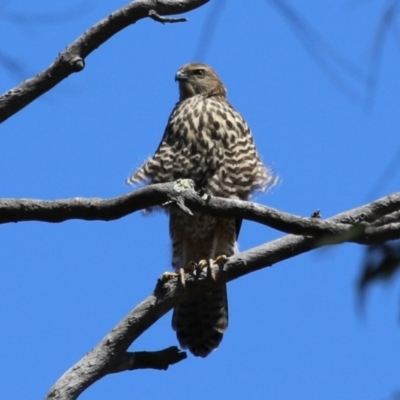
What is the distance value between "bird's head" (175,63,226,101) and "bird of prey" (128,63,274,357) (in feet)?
1.17

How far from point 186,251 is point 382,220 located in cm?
351

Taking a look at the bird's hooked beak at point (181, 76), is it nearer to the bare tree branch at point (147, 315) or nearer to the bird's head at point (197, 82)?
the bird's head at point (197, 82)

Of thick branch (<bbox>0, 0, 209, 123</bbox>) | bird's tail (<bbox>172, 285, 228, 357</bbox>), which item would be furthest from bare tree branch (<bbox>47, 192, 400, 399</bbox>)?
bird's tail (<bbox>172, 285, 228, 357</bbox>)

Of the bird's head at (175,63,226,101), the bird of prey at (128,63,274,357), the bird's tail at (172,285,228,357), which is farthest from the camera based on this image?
the bird's head at (175,63,226,101)

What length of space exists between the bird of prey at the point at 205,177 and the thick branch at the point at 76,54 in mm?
2401

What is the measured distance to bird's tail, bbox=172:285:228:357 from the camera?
668 cm

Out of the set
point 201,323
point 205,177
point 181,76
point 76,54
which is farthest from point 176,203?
point 181,76

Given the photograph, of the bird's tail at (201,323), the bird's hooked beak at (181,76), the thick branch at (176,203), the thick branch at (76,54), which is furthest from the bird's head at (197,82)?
the thick branch at (176,203)

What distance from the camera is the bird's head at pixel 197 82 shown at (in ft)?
24.4

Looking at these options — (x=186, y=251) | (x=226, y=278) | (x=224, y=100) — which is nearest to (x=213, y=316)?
(x=186, y=251)

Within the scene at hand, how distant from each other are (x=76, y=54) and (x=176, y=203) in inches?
34.0

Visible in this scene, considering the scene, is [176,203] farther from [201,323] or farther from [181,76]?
[181,76]

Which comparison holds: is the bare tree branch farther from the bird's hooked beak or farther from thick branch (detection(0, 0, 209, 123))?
the bird's hooked beak

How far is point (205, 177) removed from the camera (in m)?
6.37
